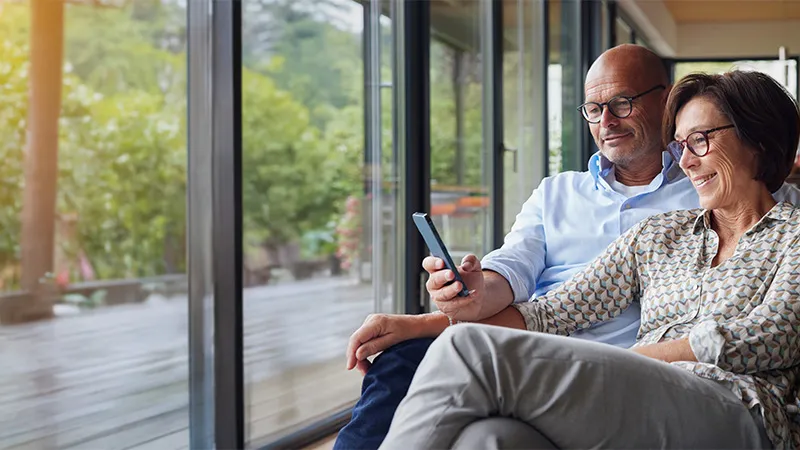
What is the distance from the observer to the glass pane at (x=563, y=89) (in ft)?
21.2

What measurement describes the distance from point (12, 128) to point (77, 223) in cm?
29

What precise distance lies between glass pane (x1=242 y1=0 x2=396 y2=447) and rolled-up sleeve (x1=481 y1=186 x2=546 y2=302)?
0.94 m

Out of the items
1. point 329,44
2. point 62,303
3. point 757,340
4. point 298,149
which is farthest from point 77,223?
point 757,340

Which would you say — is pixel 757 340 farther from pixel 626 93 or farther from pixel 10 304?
pixel 10 304

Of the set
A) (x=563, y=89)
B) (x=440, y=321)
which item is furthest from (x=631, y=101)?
(x=563, y=89)

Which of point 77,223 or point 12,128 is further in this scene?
point 77,223

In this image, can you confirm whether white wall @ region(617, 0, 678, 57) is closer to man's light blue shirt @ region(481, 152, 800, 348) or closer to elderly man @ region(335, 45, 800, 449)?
elderly man @ region(335, 45, 800, 449)

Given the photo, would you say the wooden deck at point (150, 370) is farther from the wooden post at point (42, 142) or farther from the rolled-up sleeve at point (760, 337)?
the rolled-up sleeve at point (760, 337)

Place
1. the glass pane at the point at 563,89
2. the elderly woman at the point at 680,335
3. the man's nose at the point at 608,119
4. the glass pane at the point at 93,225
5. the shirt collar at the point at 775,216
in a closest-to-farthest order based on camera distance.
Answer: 1. the elderly woman at the point at 680,335
2. the shirt collar at the point at 775,216
3. the glass pane at the point at 93,225
4. the man's nose at the point at 608,119
5. the glass pane at the point at 563,89

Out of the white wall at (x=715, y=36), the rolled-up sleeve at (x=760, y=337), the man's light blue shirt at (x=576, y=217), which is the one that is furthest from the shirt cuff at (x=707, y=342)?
the white wall at (x=715, y=36)

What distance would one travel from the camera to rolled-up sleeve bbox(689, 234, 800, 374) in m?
1.65

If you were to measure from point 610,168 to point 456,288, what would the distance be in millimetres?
753

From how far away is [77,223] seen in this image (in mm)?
2377

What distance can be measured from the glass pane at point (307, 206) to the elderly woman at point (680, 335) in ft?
4.12
